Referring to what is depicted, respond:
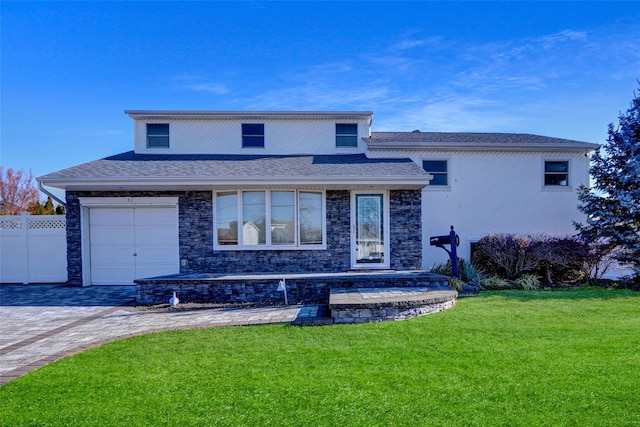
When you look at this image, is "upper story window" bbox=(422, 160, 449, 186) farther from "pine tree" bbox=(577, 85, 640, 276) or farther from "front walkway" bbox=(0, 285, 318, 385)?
"front walkway" bbox=(0, 285, 318, 385)

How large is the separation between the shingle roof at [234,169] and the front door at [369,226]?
824 mm

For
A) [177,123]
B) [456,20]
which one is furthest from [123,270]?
[456,20]

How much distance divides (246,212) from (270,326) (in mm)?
4959

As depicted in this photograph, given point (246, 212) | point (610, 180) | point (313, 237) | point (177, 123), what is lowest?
point (313, 237)

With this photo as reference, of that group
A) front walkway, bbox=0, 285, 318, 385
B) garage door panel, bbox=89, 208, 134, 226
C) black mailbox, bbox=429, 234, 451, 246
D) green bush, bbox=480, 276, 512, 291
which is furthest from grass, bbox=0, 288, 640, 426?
garage door panel, bbox=89, 208, 134, 226

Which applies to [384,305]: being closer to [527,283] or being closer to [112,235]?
[527,283]

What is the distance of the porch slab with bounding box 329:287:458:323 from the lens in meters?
6.75

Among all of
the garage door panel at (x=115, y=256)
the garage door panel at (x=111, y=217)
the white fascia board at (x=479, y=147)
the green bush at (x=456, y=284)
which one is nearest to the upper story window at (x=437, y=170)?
the white fascia board at (x=479, y=147)

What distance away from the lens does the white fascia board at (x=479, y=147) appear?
42.0 feet

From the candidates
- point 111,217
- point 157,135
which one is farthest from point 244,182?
point 157,135

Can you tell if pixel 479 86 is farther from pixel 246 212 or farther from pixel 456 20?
pixel 246 212

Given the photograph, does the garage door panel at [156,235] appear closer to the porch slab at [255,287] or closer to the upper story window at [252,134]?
the porch slab at [255,287]

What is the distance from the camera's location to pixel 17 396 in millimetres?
3893

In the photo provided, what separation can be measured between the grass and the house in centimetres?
453
